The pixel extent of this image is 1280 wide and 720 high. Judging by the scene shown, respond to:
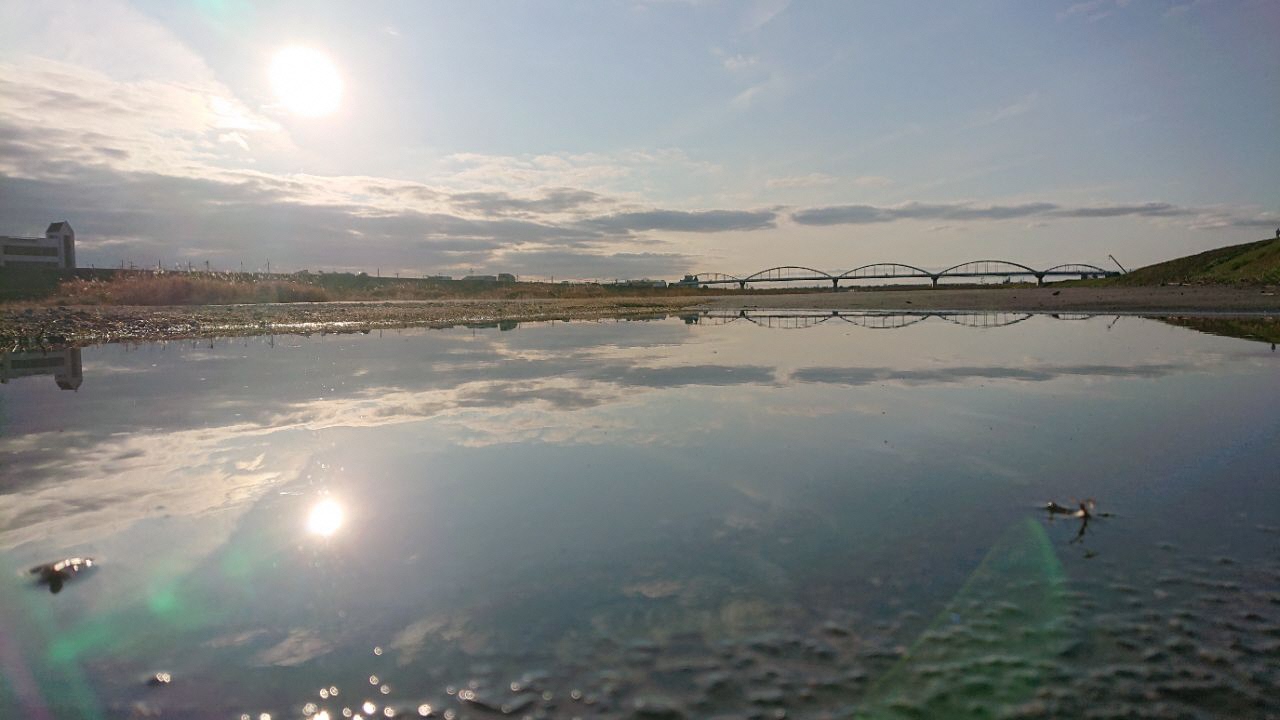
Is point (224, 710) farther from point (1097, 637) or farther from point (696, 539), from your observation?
point (1097, 637)

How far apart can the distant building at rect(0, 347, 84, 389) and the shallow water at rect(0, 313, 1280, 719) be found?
3.40 meters

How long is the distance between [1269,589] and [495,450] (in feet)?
25.4

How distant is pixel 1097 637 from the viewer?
445cm

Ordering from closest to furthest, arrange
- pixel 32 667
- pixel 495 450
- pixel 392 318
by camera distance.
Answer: pixel 32 667 < pixel 495 450 < pixel 392 318

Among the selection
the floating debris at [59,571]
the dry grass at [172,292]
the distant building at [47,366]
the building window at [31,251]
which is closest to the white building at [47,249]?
the building window at [31,251]

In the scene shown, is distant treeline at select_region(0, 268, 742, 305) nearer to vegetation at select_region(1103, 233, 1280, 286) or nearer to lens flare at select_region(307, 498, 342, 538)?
lens flare at select_region(307, 498, 342, 538)

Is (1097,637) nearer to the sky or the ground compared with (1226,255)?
nearer to the ground

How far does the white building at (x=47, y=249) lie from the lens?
78188 millimetres

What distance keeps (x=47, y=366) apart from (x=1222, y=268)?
91.6 meters

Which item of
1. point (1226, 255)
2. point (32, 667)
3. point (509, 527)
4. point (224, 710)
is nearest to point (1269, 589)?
point (509, 527)

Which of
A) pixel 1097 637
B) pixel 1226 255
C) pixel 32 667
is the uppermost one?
pixel 1226 255

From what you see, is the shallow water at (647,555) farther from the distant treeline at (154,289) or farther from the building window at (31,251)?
the building window at (31,251)

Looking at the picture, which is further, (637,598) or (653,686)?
(637,598)

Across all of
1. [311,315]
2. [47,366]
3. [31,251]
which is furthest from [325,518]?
[31,251]
